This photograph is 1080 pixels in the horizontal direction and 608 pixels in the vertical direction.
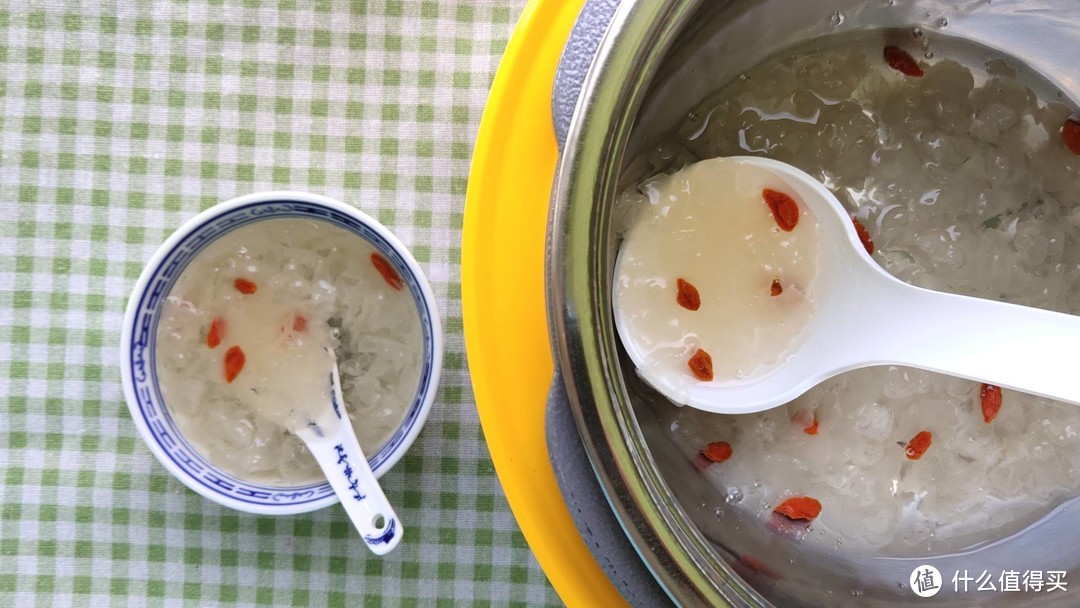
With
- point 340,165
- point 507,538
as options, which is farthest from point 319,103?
point 507,538

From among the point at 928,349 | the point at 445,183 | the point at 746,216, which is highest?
the point at 445,183

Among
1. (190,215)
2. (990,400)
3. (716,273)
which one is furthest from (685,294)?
(190,215)

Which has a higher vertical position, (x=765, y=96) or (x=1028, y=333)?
(x=765, y=96)

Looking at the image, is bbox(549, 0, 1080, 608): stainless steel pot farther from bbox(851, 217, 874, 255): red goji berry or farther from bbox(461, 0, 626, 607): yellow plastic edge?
bbox(851, 217, 874, 255): red goji berry

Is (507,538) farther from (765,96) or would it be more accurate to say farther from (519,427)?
(765,96)

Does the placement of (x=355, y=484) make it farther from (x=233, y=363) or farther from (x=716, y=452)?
(x=716, y=452)

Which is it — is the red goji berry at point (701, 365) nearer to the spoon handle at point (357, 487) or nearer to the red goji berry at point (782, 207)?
the red goji berry at point (782, 207)
